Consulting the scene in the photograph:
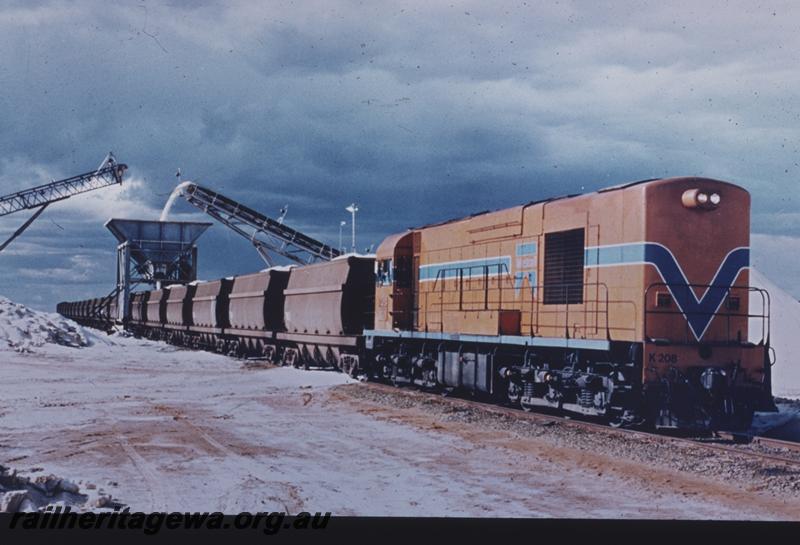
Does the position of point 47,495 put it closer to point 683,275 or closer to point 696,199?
point 683,275

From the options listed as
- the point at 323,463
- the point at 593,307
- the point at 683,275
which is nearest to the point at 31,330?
the point at 323,463

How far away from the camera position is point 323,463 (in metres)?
10.4

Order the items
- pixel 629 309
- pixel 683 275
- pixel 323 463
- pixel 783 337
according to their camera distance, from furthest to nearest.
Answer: pixel 783 337 → pixel 683 275 → pixel 629 309 → pixel 323 463

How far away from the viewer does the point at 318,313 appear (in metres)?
24.7

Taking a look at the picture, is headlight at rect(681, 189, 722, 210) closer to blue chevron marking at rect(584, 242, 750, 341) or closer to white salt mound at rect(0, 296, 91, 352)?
blue chevron marking at rect(584, 242, 750, 341)

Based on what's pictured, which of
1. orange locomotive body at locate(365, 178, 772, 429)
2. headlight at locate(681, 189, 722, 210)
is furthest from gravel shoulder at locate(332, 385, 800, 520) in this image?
headlight at locate(681, 189, 722, 210)

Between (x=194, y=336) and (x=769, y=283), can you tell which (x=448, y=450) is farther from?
(x=194, y=336)

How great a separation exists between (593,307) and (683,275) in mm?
1474

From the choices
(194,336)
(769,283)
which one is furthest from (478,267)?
(194,336)

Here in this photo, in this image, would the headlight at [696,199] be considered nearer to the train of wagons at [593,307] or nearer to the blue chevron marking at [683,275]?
the train of wagons at [593,307]

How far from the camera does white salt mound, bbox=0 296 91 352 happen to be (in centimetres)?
3253

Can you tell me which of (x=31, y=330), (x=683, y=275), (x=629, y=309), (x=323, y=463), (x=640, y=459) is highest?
(x=683, y=275)

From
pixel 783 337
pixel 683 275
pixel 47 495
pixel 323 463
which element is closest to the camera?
pixel 47 495

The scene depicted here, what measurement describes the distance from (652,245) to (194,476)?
743 centimetres
